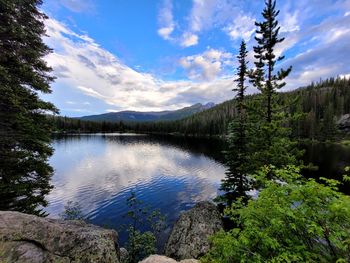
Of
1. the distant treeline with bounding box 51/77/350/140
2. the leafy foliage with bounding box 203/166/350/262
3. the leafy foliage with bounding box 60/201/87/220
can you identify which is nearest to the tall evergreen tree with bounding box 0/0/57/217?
the leafy foliage with bounding box 60/201/87/220

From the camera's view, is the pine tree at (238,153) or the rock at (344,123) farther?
the rock at (344,123)

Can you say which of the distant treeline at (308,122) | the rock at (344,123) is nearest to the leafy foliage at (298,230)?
the distant treeline at (308,122)

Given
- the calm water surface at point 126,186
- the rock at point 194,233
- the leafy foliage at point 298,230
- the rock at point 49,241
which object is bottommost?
the calm water surface at point 126,186

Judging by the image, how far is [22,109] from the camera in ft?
37.8

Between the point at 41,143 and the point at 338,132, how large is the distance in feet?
416

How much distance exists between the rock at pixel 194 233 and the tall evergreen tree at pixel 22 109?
9021mm

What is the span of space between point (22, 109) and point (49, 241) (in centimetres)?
819

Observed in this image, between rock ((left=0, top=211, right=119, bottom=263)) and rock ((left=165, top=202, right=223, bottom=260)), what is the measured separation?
20.4 ft

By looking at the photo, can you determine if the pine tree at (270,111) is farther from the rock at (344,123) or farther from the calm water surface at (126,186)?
the rock at (344,123)

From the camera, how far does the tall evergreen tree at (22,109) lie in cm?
1126

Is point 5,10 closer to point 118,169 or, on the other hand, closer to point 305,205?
→ point 305,205

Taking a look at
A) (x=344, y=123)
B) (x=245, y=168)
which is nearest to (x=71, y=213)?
(x=245, y=168)

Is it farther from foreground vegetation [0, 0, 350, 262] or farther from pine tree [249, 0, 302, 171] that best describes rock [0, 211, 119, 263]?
pine tree [249, 0, 302, 171]

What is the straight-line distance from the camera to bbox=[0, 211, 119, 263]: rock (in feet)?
21.3
